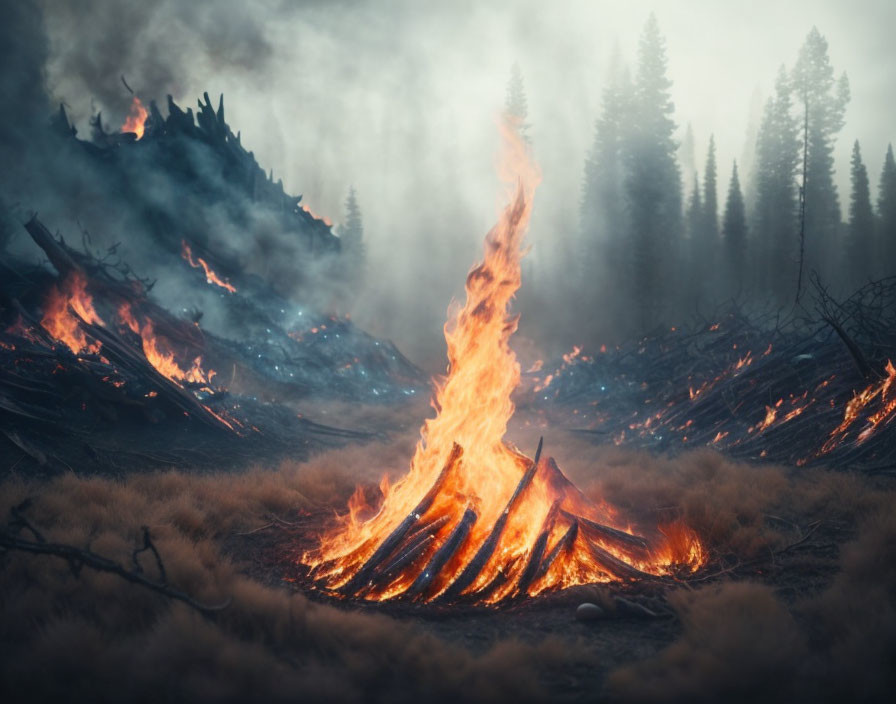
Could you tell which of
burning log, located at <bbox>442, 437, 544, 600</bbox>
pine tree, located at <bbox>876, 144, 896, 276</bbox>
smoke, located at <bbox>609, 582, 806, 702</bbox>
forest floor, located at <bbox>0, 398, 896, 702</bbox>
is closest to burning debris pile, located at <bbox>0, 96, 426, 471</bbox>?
forest floor, located at <bbox>0, 398, 896, 702</bbox>

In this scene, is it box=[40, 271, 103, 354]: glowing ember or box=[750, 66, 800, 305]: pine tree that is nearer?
box=[40, 271, 103, 354]: glowing ember

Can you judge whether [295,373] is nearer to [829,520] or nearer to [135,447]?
[135,447]

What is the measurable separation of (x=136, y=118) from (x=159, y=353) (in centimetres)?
1228

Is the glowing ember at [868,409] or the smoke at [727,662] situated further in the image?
the glowing ember at [868,409]

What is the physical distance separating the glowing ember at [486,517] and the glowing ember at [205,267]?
1371 cm

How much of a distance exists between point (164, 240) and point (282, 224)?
4.97 metres

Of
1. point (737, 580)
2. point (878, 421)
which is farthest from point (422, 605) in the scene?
point (878, 421)

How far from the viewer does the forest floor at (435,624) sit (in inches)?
114

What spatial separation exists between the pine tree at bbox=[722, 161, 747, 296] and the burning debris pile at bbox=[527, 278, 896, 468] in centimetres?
2013

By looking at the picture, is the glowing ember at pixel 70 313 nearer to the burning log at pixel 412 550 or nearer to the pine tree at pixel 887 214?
the burning log at pixel 412 550

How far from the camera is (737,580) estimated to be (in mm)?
4625

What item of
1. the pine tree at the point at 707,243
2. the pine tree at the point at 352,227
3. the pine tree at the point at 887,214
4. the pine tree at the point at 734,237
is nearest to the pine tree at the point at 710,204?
the pine tree at the point at 707,243

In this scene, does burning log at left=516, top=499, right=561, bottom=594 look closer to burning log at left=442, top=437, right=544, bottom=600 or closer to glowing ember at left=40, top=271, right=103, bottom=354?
burning log at left=442, top=437, right=544, bottom=600

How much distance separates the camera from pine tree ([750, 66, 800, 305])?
29875mm
